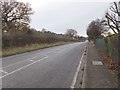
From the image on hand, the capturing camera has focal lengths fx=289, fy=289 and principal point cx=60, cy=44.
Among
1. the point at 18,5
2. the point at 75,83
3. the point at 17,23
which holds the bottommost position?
the point at 75,83

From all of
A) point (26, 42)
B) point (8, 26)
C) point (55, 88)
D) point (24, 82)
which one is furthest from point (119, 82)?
point (8, 26)

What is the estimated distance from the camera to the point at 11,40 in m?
45.0

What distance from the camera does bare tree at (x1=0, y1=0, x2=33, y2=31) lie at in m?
63.9

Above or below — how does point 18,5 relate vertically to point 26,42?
above

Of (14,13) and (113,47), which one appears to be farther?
(14,13)

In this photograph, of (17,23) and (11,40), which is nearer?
(11,40)

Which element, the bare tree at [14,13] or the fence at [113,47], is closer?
the fence at [113,47]

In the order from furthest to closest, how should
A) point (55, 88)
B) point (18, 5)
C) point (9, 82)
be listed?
point (18, 5) < point (9, 82) < point (55, 88)

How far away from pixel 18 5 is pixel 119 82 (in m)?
59.6

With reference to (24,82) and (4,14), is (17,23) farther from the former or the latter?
(24,82)

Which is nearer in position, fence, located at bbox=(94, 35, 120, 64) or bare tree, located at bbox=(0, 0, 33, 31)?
fence, located at bbox=(94, 35, 120, 64)

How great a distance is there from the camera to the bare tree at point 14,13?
63.9 m

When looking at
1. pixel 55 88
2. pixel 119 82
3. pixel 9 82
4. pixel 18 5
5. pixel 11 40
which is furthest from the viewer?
pixel 18 5

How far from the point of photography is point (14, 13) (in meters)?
66.6
